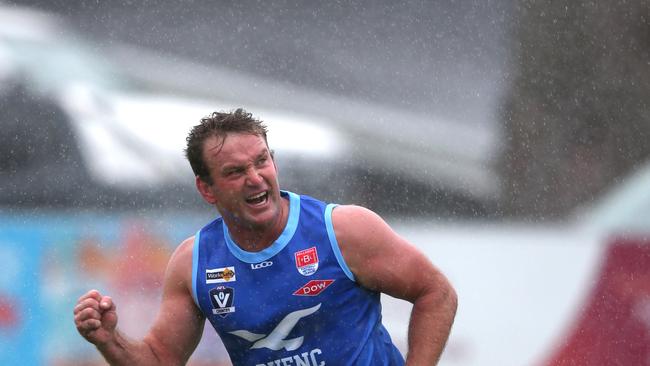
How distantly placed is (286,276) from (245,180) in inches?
13.1

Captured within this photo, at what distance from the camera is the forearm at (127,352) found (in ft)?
11.6

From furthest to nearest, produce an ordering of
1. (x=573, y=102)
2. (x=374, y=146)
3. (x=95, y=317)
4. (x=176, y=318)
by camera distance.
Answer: (x=573, y=102)
(x=374, y=146)
(x=176, y=318)
(x=95, y=317)

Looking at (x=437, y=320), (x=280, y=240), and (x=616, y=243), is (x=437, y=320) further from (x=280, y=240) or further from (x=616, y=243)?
(x=616, y=243)

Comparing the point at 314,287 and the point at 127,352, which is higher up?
the point at 314,287

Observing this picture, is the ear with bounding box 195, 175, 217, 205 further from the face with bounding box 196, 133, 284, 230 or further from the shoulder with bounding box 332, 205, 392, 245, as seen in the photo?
the shoulder with bounding box 332, 205, 392, 245

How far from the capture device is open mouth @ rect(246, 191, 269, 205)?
138 inches

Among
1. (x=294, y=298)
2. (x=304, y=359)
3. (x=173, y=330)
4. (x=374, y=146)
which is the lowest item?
(x=374, y=146)

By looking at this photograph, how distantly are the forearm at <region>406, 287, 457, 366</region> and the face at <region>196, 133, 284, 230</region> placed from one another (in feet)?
1.78

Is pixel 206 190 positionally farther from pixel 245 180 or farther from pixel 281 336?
pixel 281 336

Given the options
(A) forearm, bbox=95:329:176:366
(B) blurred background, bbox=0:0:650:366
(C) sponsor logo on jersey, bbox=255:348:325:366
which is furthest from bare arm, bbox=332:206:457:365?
(B) blurred background, bbox=0:0:650:366

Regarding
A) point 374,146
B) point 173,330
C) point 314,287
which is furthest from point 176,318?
point 374,146

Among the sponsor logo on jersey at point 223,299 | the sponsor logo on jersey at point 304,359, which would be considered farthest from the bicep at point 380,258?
the sponsor logo on jersey at point 223,299

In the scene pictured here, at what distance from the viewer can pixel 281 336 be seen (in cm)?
356

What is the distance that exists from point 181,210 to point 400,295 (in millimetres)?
3843
